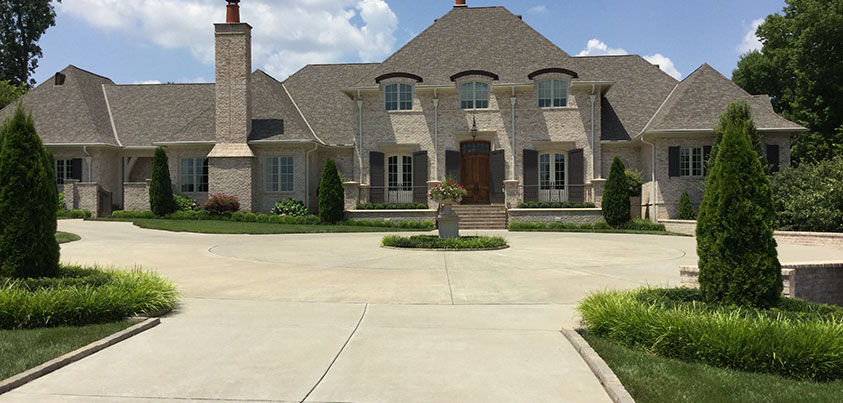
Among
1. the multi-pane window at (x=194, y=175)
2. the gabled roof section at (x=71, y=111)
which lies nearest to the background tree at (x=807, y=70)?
the multi-pane window at (x=194, y=175)

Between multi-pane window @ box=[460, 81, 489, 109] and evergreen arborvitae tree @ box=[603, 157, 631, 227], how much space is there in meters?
7.47

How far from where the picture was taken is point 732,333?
480 centimetres

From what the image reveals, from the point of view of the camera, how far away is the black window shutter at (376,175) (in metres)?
27.8

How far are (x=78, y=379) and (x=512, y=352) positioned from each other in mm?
3869

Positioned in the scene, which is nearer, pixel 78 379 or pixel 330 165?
pixel 78 379

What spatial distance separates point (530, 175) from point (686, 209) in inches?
291

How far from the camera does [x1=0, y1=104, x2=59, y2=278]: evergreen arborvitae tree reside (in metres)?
6.97

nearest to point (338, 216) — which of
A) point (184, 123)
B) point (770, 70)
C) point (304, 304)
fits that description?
point (184, 123)

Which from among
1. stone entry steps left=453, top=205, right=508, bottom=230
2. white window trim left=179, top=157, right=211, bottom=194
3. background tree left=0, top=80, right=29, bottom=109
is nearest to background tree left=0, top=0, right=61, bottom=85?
background tree left=0, top=80, right=29, bottom=109

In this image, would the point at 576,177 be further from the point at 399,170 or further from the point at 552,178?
the point at 399,170

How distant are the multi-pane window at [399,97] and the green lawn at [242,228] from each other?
7.16 meters

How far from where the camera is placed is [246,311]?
7.02 metres

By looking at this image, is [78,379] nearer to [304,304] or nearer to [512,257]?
[304,304]

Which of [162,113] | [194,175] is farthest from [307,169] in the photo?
[162,113]
